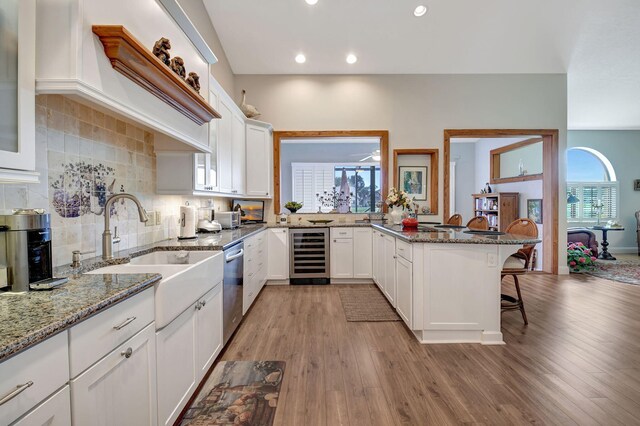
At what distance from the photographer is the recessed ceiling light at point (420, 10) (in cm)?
372

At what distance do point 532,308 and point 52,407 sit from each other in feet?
13.5

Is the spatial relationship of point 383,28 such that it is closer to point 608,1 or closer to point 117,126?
point 608,1

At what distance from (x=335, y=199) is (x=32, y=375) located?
672cm

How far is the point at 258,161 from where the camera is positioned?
4590 millimetres

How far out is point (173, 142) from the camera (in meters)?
2.37

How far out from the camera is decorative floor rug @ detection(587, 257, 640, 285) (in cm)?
466

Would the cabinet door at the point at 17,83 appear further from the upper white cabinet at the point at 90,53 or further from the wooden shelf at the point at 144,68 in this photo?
the wooden shelf at the point at 144,68

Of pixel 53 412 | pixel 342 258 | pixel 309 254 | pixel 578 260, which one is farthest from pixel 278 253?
pixel 578 260

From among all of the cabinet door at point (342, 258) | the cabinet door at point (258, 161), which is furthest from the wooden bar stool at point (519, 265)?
the cabinet door at point (258, 161)

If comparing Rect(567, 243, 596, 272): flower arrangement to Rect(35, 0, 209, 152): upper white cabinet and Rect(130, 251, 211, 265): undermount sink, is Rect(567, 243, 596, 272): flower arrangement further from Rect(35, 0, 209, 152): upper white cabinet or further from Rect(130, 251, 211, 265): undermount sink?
Rect(35, 0, 209, 152): upper white cabinet

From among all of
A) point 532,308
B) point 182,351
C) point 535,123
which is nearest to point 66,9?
point 182,351

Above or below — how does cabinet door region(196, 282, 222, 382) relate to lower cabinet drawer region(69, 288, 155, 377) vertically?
below

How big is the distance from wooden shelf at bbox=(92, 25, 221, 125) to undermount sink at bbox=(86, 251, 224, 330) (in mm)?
991

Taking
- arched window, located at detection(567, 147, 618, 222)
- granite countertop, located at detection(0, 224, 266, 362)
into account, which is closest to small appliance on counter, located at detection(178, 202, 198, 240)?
granite countertop, located at detection(0, 224, 266, 362)
